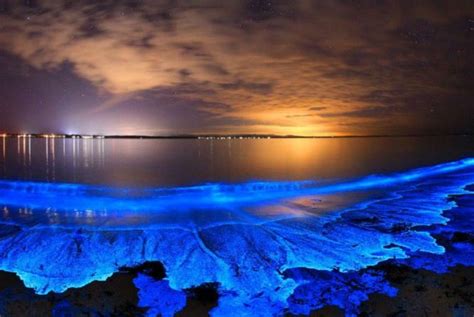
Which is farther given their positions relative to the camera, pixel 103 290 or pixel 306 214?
pixel 306 214

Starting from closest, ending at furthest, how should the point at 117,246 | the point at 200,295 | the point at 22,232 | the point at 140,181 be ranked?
the point at 200,295 → the point at 117,246 → the point at 22,232 → the point at 140,181

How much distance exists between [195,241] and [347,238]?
2.69m

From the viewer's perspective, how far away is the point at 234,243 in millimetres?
6145

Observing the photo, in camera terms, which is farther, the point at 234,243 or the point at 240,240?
the point at 240,240

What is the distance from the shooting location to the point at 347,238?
6.44 meters

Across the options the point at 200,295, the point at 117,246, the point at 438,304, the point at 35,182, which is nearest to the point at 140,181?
the point at 35,182

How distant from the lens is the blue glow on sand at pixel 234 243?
4.31 metres

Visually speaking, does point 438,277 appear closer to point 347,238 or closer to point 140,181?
point 347,238

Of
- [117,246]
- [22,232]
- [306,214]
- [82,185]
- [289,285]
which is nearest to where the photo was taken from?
[289,285]

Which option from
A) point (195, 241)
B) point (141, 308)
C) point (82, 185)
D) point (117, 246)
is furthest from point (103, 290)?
point (82, 185)

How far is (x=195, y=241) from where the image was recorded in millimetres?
6293

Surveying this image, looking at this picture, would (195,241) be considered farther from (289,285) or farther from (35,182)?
(35,182)

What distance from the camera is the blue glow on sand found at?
4.31 metres

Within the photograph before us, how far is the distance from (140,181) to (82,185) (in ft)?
7.68
